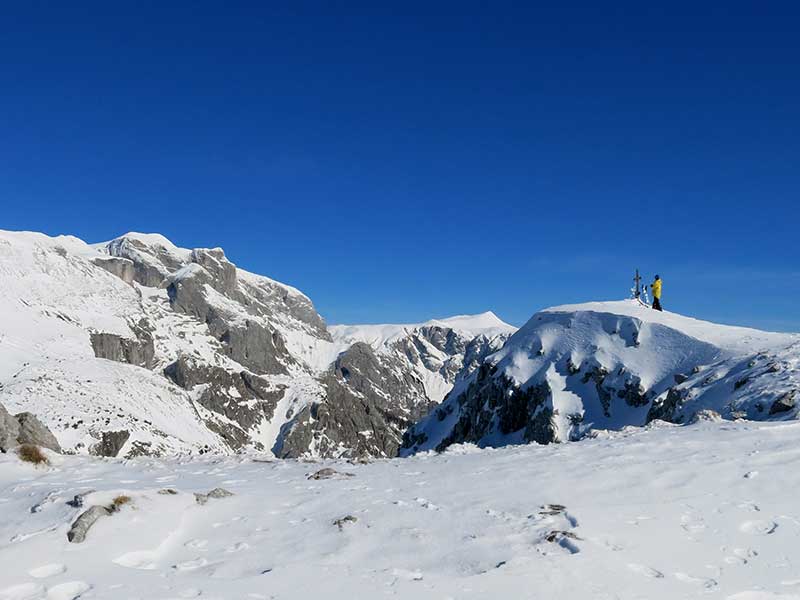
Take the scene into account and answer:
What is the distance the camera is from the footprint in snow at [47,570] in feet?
28.6

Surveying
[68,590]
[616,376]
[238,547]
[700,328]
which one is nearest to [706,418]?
[238,547]

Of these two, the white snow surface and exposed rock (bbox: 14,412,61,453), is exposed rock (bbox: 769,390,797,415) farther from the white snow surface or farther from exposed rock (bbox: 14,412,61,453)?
exposed rock (bbox: 14,412,61,453)

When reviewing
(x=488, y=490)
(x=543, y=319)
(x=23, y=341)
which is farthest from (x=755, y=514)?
(x=23, y=341)

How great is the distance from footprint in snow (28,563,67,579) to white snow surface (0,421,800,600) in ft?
0.12

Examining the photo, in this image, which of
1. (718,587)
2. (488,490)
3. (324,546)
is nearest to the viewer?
(718,587)

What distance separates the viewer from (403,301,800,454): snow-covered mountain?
132ft

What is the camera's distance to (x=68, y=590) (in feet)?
26.6

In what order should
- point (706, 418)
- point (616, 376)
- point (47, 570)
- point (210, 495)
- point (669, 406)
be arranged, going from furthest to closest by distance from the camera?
1. point (616, 376)
2. point (669, 406)
3. point (706, 418)
4. point (210, 495)
5. point (47, 570)

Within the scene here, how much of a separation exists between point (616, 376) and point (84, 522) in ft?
190

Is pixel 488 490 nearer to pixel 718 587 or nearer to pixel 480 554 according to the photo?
pixel 480 554

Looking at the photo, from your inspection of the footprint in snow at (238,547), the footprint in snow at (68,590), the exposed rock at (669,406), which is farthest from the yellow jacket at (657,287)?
the footprint in snow at (68,590)

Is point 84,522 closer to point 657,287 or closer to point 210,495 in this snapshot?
point 210,495

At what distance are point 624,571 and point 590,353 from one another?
61303 millimetres

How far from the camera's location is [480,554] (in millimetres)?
9422
